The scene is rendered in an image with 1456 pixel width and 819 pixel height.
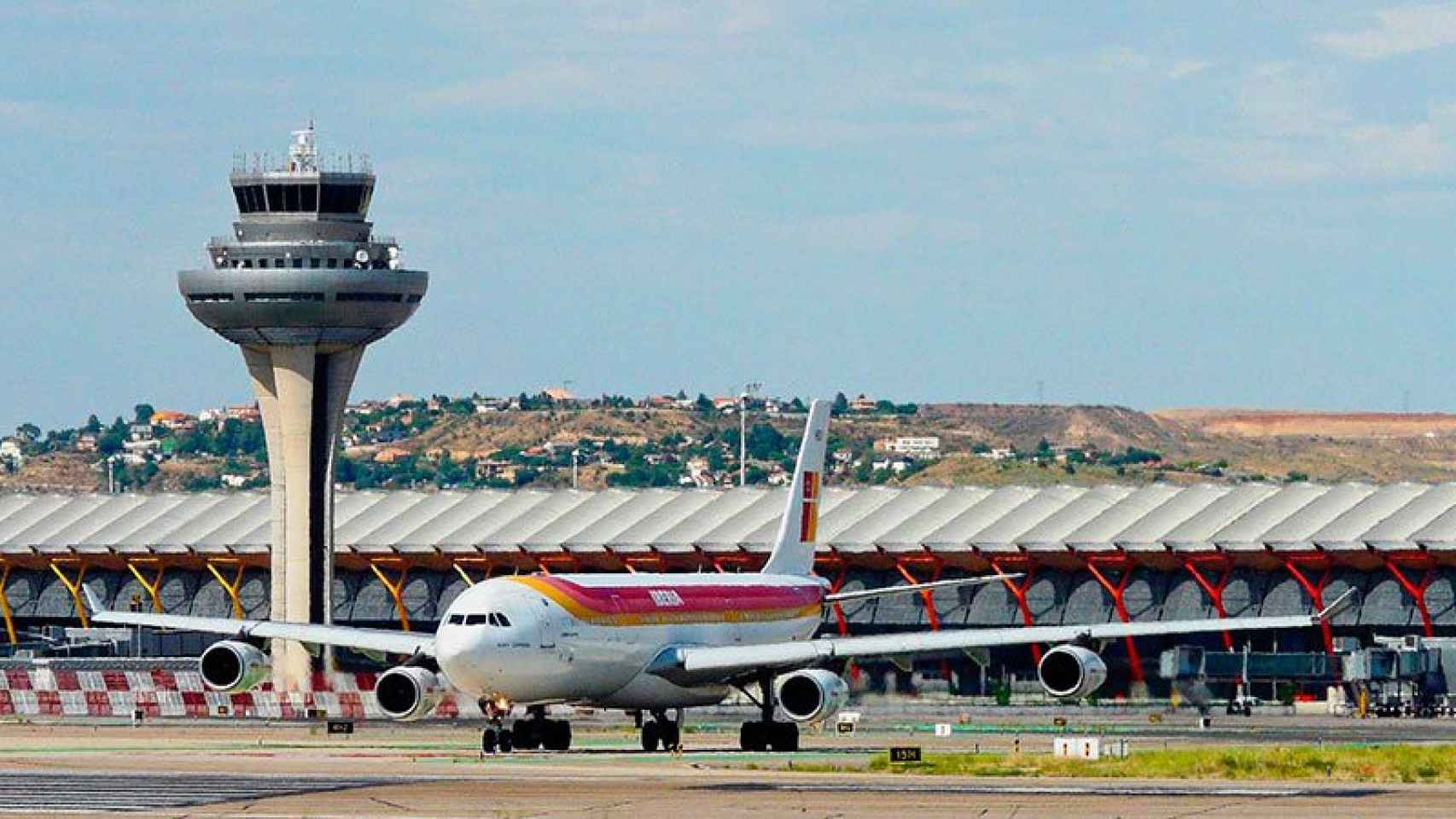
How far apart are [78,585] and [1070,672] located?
10441cm

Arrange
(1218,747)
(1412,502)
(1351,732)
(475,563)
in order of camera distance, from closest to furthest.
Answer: (1218,747)
(1351,732)
(1412,502)
(475,563)

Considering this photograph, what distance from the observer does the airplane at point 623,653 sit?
71500 millimetres

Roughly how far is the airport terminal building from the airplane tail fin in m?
9.99

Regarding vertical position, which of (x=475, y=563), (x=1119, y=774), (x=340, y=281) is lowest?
(x=1119, y=774)

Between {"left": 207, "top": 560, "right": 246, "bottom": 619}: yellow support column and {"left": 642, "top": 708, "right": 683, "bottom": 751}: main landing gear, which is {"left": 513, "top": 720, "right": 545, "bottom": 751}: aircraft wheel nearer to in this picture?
{"left": 642, "top": 708, "right": 683, "bottom": 751}: main landing gear

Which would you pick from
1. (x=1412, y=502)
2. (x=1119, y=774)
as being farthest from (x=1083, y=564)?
(x=1119, y=774)

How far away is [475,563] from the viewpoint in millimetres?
154500

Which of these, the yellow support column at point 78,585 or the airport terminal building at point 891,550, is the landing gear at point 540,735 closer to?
the airport terminal building at point 891,550

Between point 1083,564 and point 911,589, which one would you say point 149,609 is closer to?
point 1083,564

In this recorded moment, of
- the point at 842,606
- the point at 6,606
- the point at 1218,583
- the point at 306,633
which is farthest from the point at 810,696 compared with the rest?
the point at 6,606

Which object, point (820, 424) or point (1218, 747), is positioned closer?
point (1218, 747)

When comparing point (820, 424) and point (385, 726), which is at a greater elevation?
point (820, 424)

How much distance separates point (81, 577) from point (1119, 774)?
4549 inches

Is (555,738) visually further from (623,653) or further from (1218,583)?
(1218,583)
